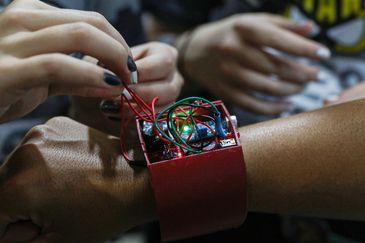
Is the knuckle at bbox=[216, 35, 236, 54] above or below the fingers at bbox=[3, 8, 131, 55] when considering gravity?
below

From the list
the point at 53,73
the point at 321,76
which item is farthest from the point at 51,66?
the point at 321,76

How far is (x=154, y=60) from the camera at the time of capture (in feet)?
2.07

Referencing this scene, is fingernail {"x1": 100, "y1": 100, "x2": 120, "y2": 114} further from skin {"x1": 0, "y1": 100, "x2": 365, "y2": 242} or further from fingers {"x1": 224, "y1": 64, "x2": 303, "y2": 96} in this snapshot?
fingers {"x1": 224, "y1": 64, "x2": 303, "y2": 96}

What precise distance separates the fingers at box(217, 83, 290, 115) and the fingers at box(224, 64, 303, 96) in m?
0.02

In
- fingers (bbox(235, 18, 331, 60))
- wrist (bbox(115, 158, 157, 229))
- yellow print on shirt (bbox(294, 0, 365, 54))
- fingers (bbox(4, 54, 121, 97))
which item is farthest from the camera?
yellow print on shirt (bbox(294, 0, 365, 54))

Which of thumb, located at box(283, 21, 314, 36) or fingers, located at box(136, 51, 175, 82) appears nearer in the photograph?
fingers, located at box(136, 51, 175, 82)

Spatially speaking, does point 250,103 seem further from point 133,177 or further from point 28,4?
point 28,4

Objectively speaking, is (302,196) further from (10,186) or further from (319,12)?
(319,12)

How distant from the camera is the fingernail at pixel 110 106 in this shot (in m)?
0.62

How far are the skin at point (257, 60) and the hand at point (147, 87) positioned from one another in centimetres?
32

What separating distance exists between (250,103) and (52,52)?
24.4 inches

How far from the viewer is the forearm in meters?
0.57

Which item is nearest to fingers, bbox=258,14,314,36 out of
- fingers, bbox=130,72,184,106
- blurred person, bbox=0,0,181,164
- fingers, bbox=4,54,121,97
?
blurred person, bbox=0,0,181,164

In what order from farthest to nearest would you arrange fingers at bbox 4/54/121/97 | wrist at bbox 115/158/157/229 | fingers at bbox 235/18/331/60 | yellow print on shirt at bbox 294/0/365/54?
yellow print on shirt at bbox 294/0/365/54 → fingers at bbox 235/18/331/60 → wrist at bbox 115/158/157/229 → fingers at bbox 4/54/121/97
